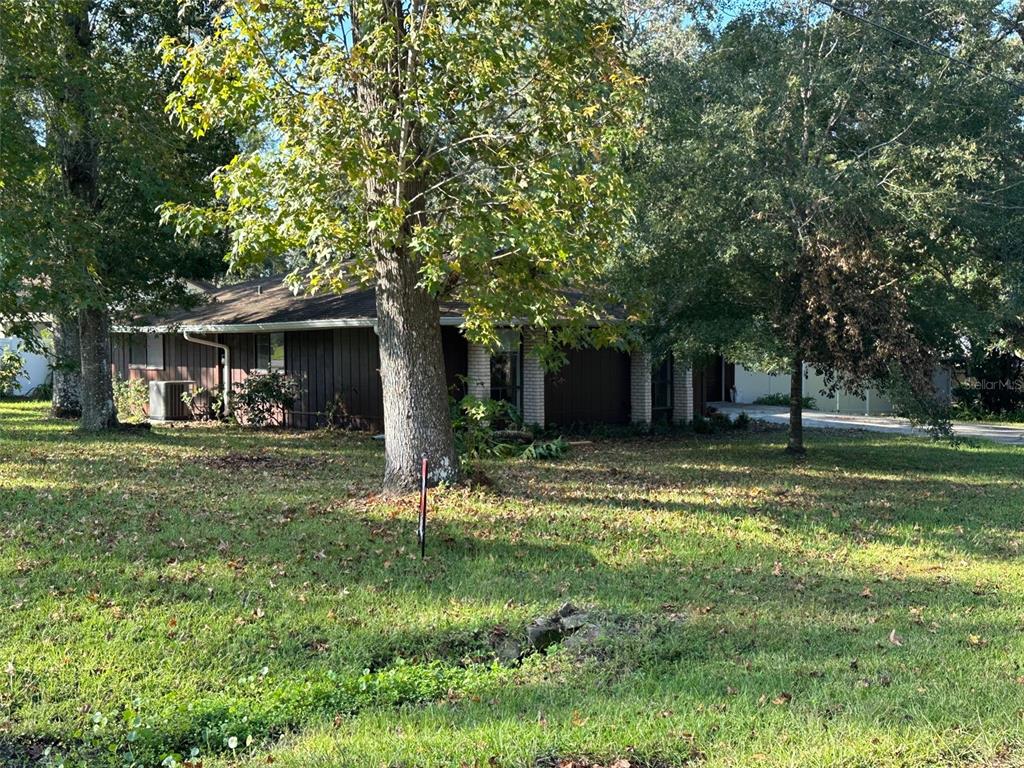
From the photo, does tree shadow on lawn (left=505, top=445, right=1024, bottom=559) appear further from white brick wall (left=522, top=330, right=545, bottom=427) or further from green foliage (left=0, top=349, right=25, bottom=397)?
green foliage (left=0, top=349, right=25, bottom=397)

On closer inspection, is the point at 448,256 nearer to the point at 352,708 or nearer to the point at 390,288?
the point at 390,288

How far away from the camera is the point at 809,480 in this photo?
1281 centimetres

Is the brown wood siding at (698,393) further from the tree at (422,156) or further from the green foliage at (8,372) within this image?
the green foliage at (8,372)

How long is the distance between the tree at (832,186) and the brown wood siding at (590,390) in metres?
5.27

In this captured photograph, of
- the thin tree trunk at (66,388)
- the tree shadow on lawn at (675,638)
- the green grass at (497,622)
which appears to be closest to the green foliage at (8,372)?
the thin tree trunk at (66,388)

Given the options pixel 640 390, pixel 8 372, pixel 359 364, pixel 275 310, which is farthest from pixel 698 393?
pixel 8 372

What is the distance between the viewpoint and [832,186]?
464 inches

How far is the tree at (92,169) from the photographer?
12.4 m

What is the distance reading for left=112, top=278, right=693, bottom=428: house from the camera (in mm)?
17578

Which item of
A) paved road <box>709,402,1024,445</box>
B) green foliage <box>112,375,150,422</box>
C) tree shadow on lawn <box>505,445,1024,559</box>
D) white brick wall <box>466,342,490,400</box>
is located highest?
white brick wall <box>466,342,490,400</box>

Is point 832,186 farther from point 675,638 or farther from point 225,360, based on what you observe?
point 225,360

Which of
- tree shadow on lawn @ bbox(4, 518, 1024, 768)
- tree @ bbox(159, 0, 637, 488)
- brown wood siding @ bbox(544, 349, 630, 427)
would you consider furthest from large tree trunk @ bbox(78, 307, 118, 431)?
tree shadow on lawn @ bbox(4, 518, 1024, 768)

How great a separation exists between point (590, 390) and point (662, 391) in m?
2.17

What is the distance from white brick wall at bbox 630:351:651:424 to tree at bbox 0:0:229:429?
886 centimetres
